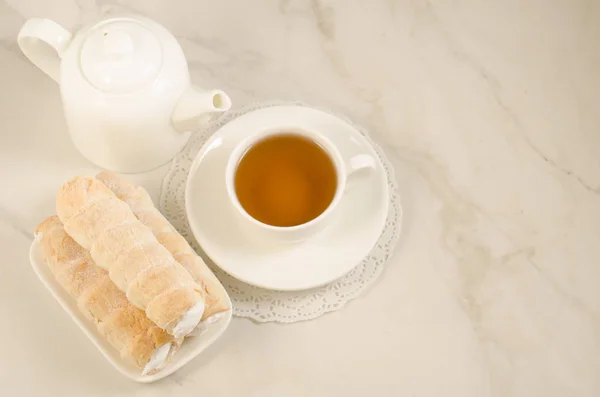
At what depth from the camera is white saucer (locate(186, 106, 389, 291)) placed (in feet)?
2.84

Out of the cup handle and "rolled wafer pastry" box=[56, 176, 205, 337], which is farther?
the cup handle

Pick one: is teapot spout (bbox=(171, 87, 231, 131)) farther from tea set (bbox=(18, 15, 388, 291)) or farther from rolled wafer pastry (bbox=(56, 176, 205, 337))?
rolled wafer pastry (bbox=(56, 176, 205, 337))

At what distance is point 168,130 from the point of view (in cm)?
91

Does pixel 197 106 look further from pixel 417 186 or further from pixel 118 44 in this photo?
pixel 417 186

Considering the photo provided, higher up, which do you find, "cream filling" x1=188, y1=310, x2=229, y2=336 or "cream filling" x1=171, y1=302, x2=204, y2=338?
"cream filling" x1=171, y1=302, x2=204, y2=338

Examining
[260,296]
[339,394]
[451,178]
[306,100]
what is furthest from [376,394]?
[306,100]

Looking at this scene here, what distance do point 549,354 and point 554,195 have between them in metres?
0.23

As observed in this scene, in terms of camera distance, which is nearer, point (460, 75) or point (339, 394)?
point (339, 394)

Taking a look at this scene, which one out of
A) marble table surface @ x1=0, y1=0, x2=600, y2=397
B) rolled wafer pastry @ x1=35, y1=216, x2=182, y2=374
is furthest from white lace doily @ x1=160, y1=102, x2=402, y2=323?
rolled wafer pastry @ x1=35, y1=216, x2=182, y2=374

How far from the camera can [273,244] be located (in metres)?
0.87

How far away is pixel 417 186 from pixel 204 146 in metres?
0.31

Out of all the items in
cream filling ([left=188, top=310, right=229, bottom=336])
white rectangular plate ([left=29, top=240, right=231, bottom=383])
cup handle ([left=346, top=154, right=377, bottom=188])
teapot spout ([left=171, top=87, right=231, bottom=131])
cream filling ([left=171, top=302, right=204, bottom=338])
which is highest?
teapot spout ([left=171, top=87, right=231, bottom=131])

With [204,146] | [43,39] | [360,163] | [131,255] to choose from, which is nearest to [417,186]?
[360,163]

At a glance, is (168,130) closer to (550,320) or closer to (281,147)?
(281,147)
